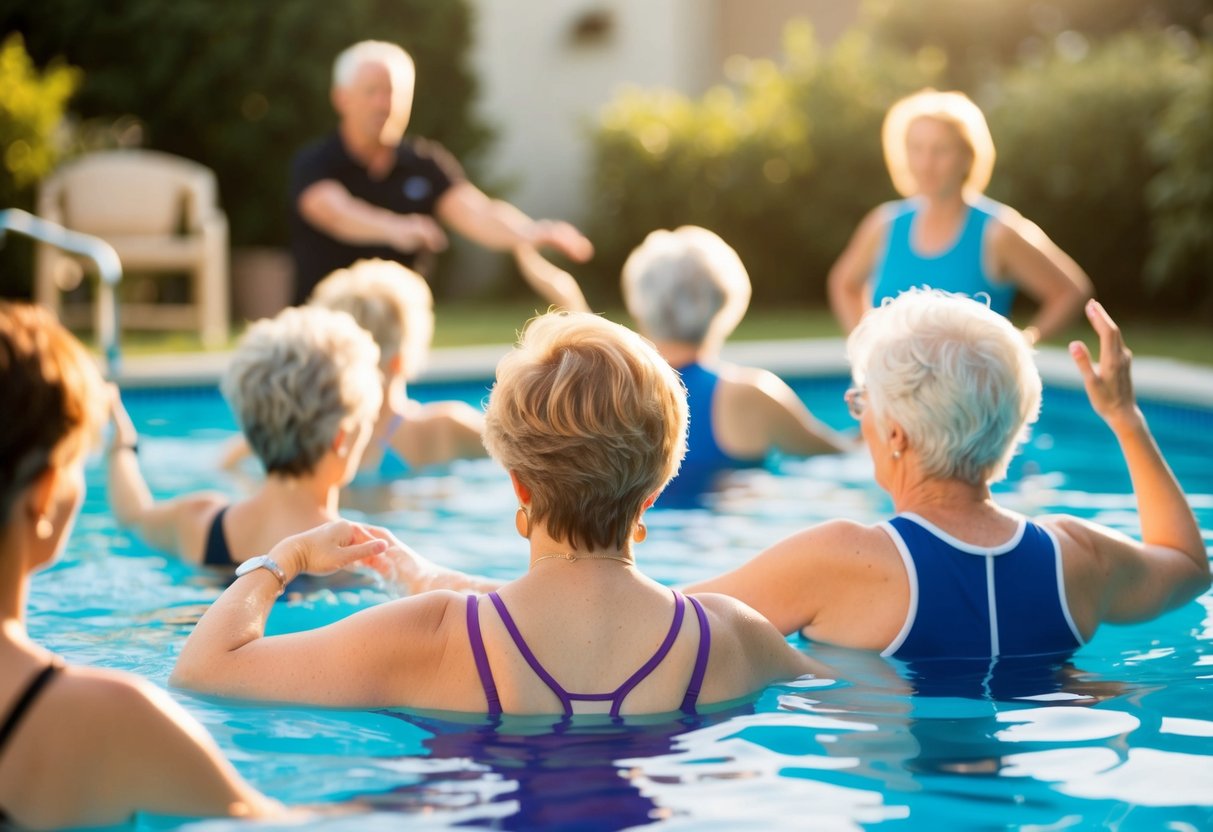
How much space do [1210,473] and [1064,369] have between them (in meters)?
2.60

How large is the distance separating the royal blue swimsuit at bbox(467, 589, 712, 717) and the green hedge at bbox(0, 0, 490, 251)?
502 inches

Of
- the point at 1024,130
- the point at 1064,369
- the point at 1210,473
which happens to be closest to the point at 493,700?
the point at 1210,473

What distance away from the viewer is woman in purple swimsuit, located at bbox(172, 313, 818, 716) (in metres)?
2.50

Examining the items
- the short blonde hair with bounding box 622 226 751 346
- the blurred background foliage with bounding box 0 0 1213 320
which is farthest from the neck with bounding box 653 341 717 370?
the blurred background foliage with bounding box 0 0 1213 320

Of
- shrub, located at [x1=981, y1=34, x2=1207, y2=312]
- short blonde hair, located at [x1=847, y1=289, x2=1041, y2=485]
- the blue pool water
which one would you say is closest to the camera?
the blue pool water

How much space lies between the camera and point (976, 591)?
3.14 m

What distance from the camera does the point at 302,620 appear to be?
402 cm

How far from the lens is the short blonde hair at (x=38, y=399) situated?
6.05 ft

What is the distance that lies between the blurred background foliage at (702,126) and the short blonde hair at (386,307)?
27.5ft

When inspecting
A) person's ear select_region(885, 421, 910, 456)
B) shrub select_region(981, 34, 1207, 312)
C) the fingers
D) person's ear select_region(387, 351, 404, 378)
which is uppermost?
shrub select_region(981, 34, 1207, 312)

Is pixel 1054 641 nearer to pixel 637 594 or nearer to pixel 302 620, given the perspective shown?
pixel 637 594

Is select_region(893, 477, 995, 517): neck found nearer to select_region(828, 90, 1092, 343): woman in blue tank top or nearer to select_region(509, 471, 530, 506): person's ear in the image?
select_region(509, 471, 530, 506): person's ear

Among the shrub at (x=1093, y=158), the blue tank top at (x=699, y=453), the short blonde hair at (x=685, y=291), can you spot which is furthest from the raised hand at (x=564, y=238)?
the shrub at (x=1093, y=158)

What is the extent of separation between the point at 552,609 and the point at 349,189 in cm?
528
